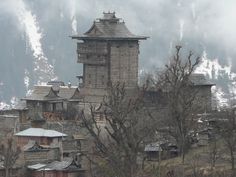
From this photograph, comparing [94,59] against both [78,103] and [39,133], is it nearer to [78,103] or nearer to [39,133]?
[78,103]

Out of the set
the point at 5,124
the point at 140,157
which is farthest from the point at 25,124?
the point at 140,157

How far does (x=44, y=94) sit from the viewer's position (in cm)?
6525

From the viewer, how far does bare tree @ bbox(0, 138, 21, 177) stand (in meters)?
49.4

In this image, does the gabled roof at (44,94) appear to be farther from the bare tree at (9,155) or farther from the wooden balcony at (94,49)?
the bare tree at (9,155)

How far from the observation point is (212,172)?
1644 inches

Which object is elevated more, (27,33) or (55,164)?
(27,33)

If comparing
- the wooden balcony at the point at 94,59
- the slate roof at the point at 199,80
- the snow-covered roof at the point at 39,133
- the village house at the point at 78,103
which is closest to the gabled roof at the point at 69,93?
the village house at the point at 78,103

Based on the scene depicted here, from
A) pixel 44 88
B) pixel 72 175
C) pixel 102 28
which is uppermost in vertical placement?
pixel 102 28

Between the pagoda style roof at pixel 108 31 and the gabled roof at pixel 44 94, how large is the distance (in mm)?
4368

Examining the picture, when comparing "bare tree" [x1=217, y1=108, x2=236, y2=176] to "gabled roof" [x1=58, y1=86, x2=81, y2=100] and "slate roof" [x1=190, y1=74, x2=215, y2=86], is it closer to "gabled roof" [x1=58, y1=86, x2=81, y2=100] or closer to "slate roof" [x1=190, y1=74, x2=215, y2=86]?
"slate roof" [x1=190, y1=74, x2=215, y2=86]

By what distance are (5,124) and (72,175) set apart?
9780mm

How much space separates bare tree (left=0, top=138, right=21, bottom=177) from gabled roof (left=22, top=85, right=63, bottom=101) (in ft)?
35.2

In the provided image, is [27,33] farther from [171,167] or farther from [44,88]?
[171,167]

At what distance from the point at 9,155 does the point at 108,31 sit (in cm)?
1995
